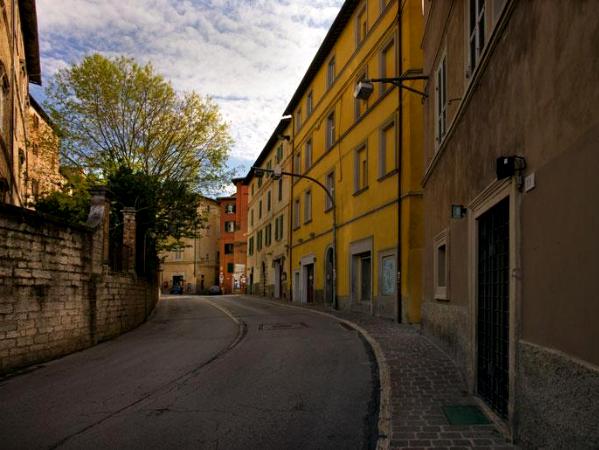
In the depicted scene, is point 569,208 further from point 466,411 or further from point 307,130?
point 307,130

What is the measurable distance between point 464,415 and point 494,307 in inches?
49.5

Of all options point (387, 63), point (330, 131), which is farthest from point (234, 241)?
point (387, 63)

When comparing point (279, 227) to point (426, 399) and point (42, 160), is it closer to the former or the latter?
point (42, 160)

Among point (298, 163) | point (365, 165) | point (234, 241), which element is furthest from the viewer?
point (234, 241)

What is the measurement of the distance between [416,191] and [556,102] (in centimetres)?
1271

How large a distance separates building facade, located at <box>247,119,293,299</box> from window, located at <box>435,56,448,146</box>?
20348mm

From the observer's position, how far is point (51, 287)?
12023mm

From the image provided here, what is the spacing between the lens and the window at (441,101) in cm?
1128

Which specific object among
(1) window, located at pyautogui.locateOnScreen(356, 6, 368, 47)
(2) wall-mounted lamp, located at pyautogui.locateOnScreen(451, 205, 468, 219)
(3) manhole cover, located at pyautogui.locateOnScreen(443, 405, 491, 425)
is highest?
(1) window, located at pyautogui.locateOnScreen(356, 6, 368, 47)

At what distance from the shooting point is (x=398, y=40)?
1884 centimetres

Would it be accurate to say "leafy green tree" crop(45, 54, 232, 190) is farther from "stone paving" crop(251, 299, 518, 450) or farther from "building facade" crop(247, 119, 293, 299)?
"stone paving" crop(251, 299, 518, 450)

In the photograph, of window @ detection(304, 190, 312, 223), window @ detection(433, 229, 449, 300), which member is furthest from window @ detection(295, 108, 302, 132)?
window @ detection(433, 229, 449, 300)

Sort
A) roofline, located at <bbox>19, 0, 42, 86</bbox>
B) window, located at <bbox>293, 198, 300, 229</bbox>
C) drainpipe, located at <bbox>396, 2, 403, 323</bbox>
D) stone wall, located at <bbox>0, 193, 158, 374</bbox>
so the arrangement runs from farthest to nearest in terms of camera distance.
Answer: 1. window, located at <bbox>293, 198, 300, 229</bbox>
2. roofline, located at <bbox>19, 0, 42, 86</bbox>
3. drainpipe, located at <bbox>396, 2, 403, 323</bbox>
4. stone wall, located at <bbox>0, 193, 158, 374</bbox>

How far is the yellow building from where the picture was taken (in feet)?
57.5
